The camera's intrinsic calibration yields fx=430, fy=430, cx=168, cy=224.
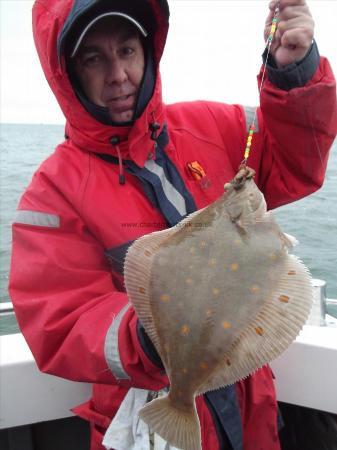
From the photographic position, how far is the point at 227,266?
1.64 meters

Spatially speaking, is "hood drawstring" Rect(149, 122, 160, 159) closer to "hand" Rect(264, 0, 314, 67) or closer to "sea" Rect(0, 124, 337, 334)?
"hand" Rect(264, 0, 314, 67)

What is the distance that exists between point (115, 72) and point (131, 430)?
1.75 metres

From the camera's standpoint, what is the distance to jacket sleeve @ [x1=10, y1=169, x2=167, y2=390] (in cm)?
178

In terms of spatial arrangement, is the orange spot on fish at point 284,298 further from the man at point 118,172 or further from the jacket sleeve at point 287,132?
the jacket sleeve at point 287,132

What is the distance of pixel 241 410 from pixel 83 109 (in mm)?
1740

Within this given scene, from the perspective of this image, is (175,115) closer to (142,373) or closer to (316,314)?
(142,373)

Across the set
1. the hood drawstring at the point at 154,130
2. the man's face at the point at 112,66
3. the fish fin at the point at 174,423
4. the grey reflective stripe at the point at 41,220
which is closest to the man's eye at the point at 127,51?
the man's face at the point at 112,66

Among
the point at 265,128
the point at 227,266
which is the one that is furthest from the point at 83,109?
the point at 227,266

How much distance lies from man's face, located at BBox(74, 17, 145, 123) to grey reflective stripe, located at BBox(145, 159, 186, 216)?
28cm

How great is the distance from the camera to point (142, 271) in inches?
68.9

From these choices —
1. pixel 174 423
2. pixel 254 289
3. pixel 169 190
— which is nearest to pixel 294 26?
pixel 169 190

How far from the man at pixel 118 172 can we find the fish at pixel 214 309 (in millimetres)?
228

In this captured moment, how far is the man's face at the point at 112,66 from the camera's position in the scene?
2.17 metres

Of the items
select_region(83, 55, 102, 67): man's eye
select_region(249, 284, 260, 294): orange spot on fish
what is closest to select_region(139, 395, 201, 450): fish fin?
select_region(249, 284, 260, 294): orange spot on fish
